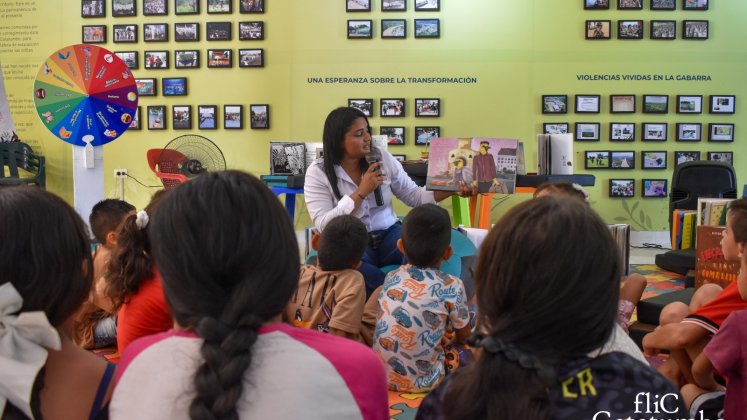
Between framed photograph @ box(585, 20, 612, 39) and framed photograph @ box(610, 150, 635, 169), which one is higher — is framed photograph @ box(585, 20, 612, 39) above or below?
above

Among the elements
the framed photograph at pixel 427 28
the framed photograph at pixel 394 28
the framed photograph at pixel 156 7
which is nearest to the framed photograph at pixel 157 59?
the framed photograph at pixel 156 7

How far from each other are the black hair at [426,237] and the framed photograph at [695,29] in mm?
6126

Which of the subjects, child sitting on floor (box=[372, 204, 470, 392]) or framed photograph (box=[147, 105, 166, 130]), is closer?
child sitting on floor (box=[372, 204, 470, 392])

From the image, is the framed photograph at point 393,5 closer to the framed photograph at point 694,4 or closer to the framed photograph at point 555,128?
the framed photograph at point 555,128

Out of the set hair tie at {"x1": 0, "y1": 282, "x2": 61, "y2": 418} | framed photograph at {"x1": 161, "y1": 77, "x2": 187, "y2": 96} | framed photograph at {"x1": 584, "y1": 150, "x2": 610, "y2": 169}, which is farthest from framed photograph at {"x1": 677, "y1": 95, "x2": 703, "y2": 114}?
hair tie at {"x1": 0, "y1": 282, "x2": 61, "y2": 418}

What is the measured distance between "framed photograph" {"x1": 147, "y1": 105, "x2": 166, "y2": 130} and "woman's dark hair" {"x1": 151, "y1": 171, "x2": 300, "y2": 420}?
24.3ft

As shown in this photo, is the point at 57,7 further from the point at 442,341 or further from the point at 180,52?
the point at 442,341

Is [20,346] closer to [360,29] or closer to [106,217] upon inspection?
[106,217]

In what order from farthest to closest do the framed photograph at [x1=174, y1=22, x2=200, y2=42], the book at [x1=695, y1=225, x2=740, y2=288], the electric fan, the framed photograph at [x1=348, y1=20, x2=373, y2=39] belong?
1. the framed photograph at [x1=174, y1=22, x2=200, y2=42]
2. the framed photograph at [x1=348, y1=20, x2=373, y2=39]
3. the electric fan
4. the book at [x1=695, y1=225, x2=740, y2=288]

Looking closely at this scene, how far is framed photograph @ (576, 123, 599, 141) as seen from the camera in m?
7.74

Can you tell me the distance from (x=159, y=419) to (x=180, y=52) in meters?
7.59

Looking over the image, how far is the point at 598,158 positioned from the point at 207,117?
15.1ft

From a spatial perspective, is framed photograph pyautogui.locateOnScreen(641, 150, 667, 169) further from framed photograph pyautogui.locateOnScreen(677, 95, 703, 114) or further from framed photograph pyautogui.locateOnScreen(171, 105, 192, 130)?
framed photograph pyautogui.locateOnScreen(171, 105, 192, 130)

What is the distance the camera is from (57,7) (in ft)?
27.0
